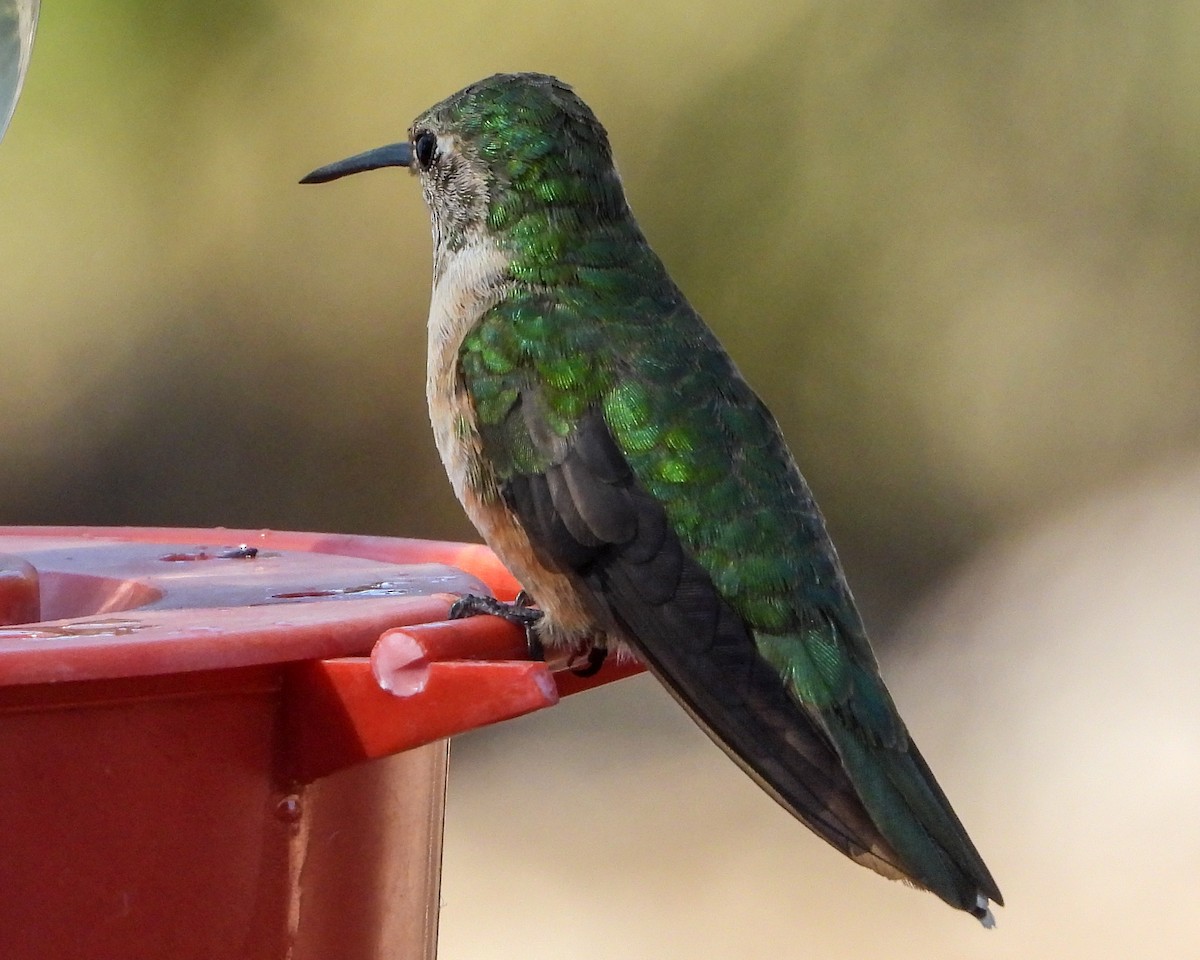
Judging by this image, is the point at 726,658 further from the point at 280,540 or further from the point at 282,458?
the point at 282,458

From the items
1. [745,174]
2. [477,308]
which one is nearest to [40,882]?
[477,308]

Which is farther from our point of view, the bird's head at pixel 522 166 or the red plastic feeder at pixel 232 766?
the bird's head at pixel 522 166

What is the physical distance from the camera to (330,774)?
141cm

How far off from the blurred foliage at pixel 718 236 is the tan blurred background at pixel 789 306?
0.01 metres

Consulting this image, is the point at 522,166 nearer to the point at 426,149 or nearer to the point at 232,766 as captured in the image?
the point at 426,149

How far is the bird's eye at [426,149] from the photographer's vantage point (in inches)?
97.7

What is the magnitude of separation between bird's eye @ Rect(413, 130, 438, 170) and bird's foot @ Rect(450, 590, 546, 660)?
0.79m

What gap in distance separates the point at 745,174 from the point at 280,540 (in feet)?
9.95

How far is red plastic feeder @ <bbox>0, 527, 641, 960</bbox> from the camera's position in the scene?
1.24m

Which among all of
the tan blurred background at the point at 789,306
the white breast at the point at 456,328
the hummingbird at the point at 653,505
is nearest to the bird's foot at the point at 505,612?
the hummingbird at the point at 653,505

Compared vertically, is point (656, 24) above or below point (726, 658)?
above

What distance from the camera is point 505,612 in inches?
68.4

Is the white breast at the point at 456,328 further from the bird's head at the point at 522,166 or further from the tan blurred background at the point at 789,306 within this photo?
the tan blurred background at the point at 789,306

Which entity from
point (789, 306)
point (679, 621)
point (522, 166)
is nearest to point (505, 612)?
point (679, 621)
